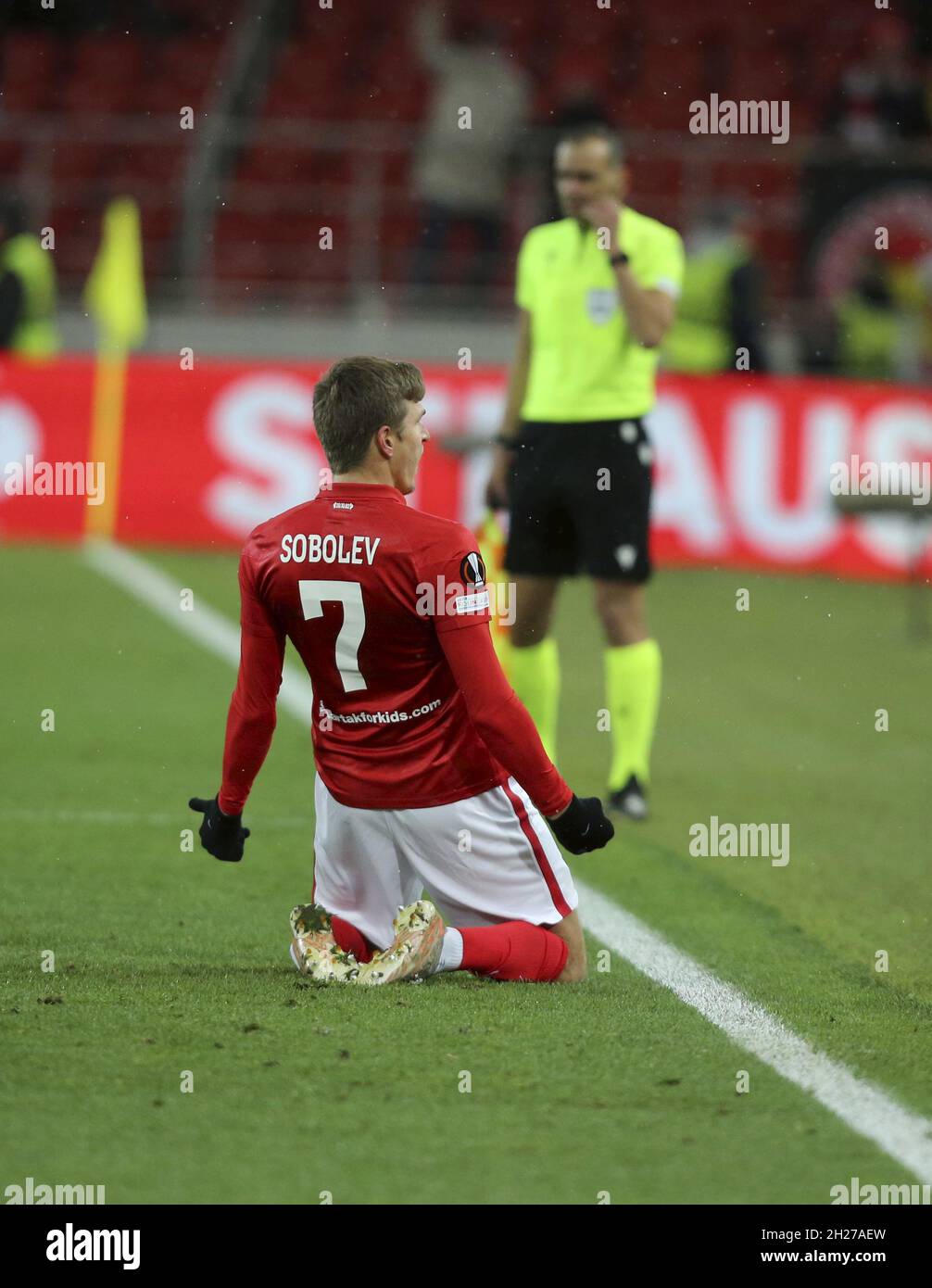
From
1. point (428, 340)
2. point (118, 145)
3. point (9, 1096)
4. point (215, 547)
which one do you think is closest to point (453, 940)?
point (9, 1096)

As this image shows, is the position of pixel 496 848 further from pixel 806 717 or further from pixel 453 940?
pixel 806 717

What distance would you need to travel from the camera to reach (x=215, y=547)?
1412cm

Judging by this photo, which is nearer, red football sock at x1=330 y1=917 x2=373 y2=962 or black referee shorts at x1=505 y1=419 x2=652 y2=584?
red football sock at x1=330 y1=917 x2=373 y2=962

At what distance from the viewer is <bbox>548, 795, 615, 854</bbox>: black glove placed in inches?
168

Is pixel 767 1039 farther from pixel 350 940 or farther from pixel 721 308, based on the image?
pixel 721 308

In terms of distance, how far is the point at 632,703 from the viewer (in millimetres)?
6930

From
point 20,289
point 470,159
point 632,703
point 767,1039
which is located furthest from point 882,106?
point 767,1039

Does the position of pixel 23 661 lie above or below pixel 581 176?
below

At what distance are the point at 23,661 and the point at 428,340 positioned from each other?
7.90m

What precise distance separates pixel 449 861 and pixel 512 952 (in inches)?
9.4

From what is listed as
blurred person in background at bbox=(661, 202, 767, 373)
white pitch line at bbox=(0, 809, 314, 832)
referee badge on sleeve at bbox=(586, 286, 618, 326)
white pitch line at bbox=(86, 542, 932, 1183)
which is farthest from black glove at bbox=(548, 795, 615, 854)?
blurred person in background at bbox=(661, 202, 767, 373)

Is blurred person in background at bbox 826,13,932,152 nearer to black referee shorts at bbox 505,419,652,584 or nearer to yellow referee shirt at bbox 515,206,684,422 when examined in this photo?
yellow referee shirt at bbox 515,206,684,422

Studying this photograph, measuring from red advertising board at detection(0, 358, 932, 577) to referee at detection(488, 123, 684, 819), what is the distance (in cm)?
652
